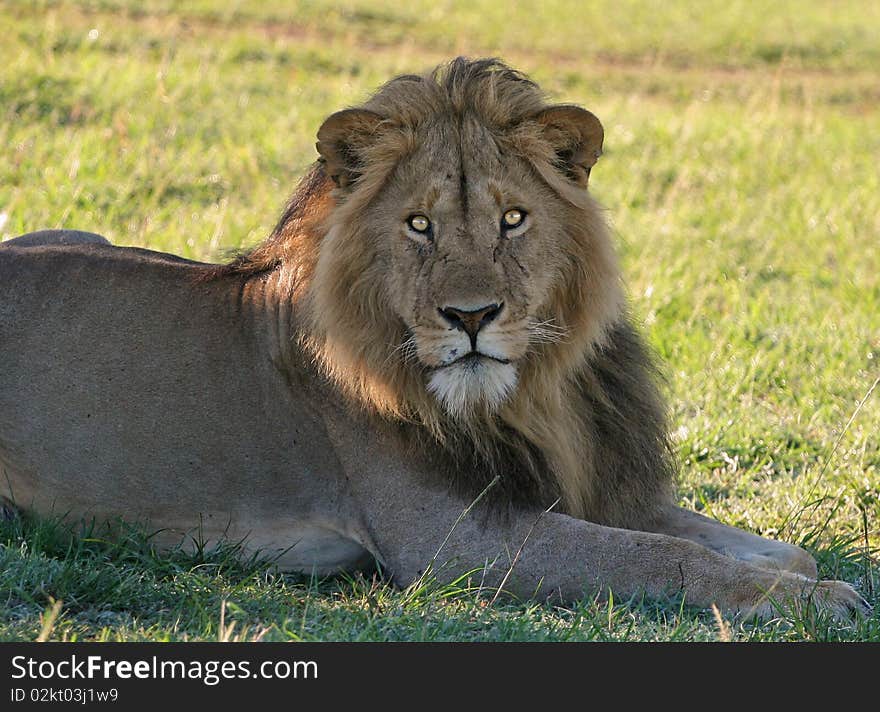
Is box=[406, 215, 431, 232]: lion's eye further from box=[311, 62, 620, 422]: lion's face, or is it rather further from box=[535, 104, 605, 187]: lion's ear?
box=[535, 104, 605, 187]: lion's ear

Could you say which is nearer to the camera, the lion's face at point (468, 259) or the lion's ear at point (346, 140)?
the lion's face at point (468, 259)

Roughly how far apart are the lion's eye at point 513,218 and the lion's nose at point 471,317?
0.25 m

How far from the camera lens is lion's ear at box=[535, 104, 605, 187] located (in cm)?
351

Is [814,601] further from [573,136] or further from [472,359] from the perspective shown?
[573,136]

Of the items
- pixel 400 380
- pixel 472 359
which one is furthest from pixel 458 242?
pixel 400 380

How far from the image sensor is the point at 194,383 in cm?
394

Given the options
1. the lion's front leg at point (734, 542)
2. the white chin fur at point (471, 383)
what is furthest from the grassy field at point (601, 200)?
the white chin fur at point (471, 383)

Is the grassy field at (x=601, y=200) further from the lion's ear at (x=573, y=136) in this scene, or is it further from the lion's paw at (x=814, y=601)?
the lion's ear at (x=573, y=136)

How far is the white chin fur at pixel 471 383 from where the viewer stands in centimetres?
335

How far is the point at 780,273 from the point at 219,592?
4.88 metres

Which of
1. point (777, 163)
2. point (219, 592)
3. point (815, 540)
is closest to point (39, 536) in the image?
point (219, 592)

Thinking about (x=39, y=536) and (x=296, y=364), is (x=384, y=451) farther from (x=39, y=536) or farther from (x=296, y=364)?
(x=39, y=536)

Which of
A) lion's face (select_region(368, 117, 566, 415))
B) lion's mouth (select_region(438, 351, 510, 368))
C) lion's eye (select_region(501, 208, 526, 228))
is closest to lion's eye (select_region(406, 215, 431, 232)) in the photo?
lion's face (select_region(368, 117, 566, 415))

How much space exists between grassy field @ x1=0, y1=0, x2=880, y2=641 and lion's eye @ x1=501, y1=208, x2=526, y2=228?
0.43m
